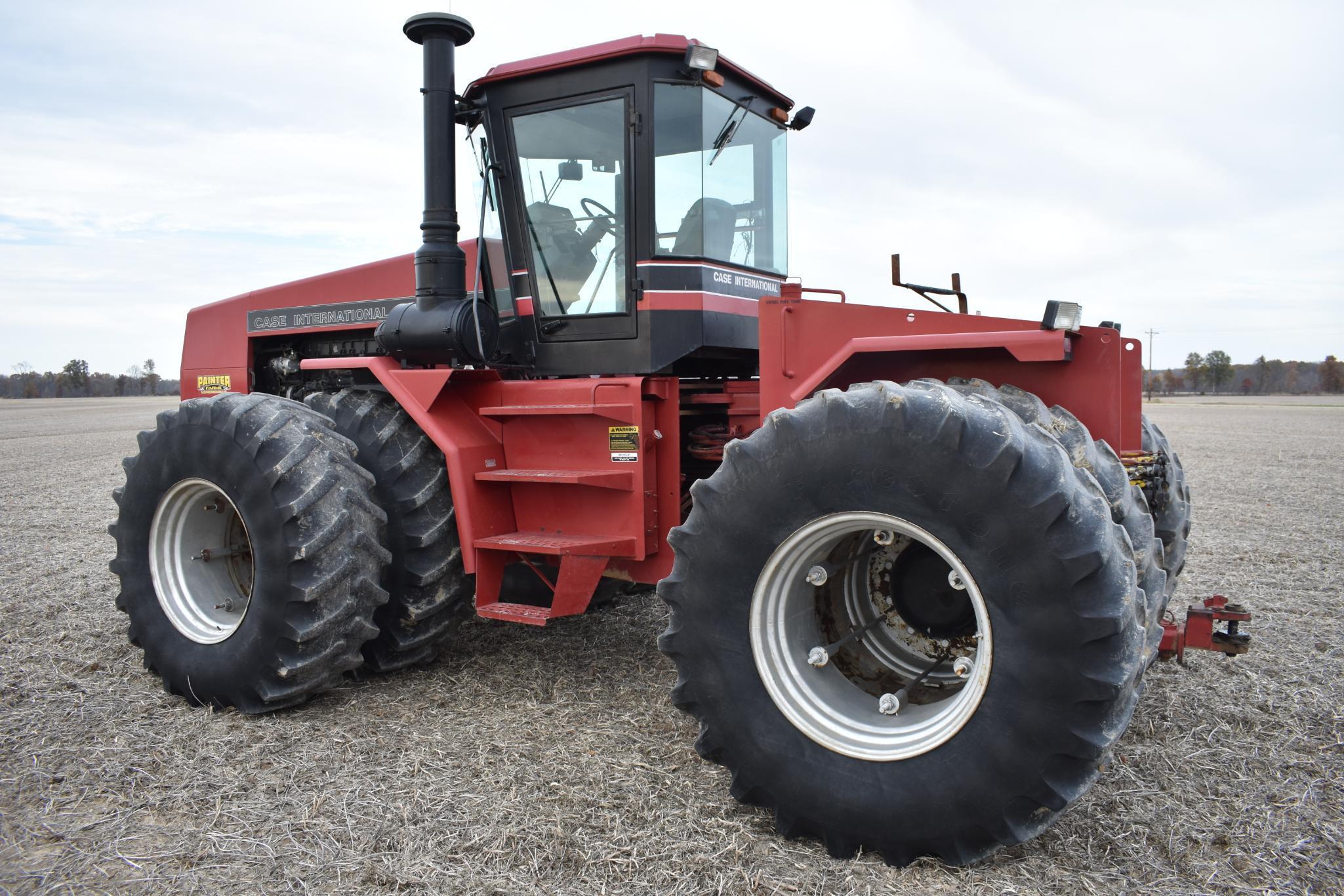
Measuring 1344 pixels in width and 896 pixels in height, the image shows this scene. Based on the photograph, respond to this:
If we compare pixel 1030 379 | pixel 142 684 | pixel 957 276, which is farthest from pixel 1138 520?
pixel 142 684

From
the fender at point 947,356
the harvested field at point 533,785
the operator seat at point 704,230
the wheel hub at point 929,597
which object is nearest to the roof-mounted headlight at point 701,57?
the operator seat at point 704,230

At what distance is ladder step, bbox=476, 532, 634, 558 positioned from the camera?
4152 millimetres

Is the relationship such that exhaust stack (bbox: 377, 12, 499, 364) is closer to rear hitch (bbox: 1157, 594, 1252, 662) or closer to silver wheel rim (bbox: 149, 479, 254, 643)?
silver wheel rim (bbox: 149, 479, 254, 643)

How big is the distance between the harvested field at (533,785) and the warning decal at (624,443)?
1.17 metres

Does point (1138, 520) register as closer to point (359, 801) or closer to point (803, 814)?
point (803, 814)

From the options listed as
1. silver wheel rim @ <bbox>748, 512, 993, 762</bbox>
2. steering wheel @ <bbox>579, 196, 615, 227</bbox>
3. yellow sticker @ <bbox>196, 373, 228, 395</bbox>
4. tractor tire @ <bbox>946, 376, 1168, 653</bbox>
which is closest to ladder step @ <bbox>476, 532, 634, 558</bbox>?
silver wheel rim @ <bbox>748, 512, 993, 762</bbox>

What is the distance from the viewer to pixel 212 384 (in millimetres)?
6414

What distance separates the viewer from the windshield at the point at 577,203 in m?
4.32

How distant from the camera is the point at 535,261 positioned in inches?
181

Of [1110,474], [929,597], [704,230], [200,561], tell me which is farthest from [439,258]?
[1110,474]

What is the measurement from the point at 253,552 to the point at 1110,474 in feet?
11.7

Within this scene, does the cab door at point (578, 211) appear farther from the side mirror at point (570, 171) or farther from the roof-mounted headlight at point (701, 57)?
the roof-mounted headlight at point (701, 57)

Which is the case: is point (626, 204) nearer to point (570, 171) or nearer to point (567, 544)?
point (570, 171)

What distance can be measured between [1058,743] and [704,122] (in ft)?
9.91
